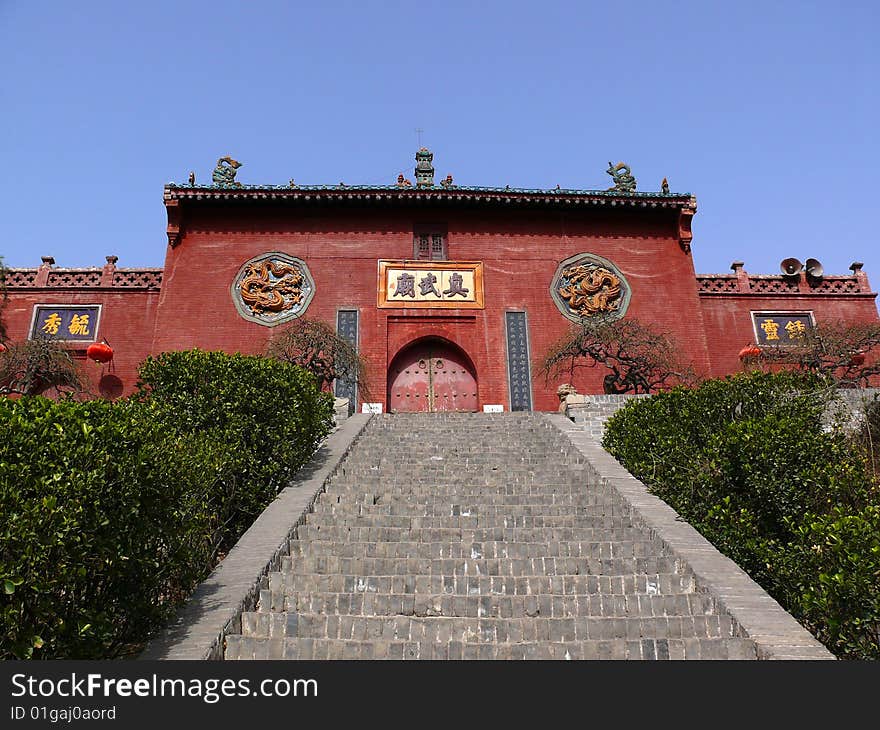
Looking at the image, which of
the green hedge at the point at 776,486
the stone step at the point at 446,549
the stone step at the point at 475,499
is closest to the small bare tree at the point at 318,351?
the green hedge at the point at 776,486

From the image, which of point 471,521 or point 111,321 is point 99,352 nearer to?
point 111,321

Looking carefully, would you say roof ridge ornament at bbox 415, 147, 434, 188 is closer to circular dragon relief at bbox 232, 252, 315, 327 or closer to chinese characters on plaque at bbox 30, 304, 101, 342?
circular dragon relief at bbox 232, 252, 315, 327

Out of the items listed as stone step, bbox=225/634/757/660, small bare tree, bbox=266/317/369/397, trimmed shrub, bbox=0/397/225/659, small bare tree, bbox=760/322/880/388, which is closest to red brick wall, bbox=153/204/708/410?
small bare tree, bbox=266/317/369/397

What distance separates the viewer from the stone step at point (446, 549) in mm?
6176

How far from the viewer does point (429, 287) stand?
16.3 m

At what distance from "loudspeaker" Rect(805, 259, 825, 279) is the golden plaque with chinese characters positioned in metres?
8.06

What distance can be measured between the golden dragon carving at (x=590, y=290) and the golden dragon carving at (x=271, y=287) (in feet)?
20.7

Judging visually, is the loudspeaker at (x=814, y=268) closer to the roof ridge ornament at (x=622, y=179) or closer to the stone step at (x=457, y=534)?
the roof ridge ornament at (x=622, y=179)

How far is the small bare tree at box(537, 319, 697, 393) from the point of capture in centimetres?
1413

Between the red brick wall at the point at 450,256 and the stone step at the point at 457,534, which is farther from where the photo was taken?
the red brick wall at the point at 450,256

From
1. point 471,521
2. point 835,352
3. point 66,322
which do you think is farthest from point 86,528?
point 835,352

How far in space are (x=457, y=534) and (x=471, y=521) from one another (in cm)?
49

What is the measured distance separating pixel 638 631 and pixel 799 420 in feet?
12.1
